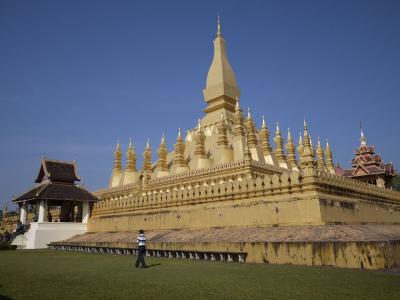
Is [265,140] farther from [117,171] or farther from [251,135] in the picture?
[117,171]

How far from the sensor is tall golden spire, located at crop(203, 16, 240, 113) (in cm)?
3341

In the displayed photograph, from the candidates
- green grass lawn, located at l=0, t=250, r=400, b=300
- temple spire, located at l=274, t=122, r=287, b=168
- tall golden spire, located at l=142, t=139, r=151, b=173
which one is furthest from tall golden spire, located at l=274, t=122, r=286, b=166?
green grass lawn, located at l=0, t=250, r=400, b=300

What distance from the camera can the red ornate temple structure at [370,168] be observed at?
3972 centimetres

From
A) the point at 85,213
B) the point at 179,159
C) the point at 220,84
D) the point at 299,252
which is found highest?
the point at 220,84

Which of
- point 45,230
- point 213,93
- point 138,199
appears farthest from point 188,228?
point 213,93

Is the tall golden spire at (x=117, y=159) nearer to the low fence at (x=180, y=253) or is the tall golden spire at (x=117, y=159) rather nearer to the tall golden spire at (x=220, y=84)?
the tall golden spire at (x=220, y=84)

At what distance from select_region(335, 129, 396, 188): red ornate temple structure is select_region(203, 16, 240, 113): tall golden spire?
18104 millimetres

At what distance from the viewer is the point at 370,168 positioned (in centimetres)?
4066

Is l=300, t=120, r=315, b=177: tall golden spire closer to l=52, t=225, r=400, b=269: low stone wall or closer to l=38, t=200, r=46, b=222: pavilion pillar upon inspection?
l=52, t=225, r=400, b=269: low stone wall

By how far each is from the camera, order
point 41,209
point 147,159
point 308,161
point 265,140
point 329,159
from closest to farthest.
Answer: point 308,161 → point 41,209 → point 265,140 → point 147,159 → point 329,159

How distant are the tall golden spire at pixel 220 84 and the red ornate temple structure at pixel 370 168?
1810 centimetres

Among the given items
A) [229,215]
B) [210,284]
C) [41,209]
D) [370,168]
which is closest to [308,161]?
[229,215]

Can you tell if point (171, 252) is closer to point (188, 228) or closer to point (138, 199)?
point (188, 228)

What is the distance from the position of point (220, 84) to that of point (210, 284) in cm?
2831
